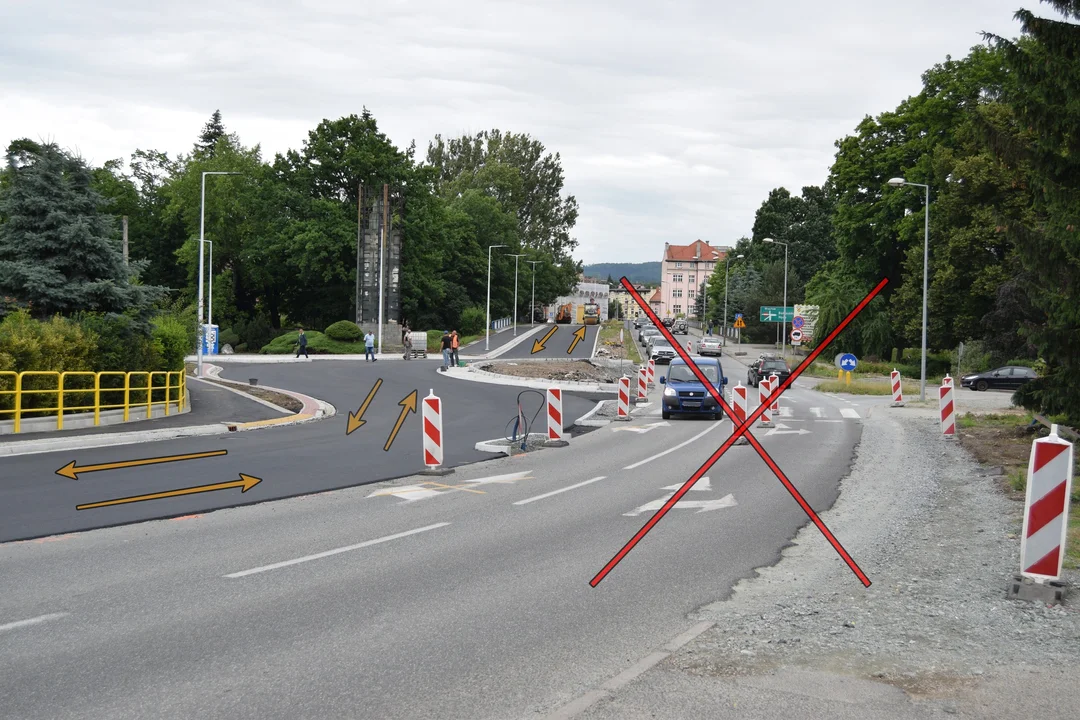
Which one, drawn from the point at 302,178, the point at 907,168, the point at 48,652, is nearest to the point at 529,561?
the point at 48,652

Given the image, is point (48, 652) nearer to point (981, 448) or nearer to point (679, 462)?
point (679, 462)

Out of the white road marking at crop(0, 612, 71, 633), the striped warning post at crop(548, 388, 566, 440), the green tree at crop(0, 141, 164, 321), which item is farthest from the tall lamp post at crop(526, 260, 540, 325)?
the white road marking at crop(0, 612, 71, 633)

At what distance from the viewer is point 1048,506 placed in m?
7.12

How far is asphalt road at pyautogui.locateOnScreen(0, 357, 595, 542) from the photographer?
35.1 ft

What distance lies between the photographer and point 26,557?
A: 8.28m

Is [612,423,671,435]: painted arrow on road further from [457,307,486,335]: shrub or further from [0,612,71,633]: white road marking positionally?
[457,307,486,335]: shrub

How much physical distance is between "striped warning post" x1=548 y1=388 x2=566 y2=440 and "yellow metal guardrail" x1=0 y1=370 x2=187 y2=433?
29.3 feet

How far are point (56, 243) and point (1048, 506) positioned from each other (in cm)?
2183

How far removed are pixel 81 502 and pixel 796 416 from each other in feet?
73.0

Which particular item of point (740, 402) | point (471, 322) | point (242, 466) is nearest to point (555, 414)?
point (740, 402)

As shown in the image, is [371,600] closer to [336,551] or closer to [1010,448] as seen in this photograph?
[336,551]

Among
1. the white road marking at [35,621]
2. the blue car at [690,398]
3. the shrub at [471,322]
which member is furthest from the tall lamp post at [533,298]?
the white road marking at [35,621]

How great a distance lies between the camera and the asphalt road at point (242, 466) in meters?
10.7

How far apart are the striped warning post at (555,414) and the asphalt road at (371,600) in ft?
19.6
